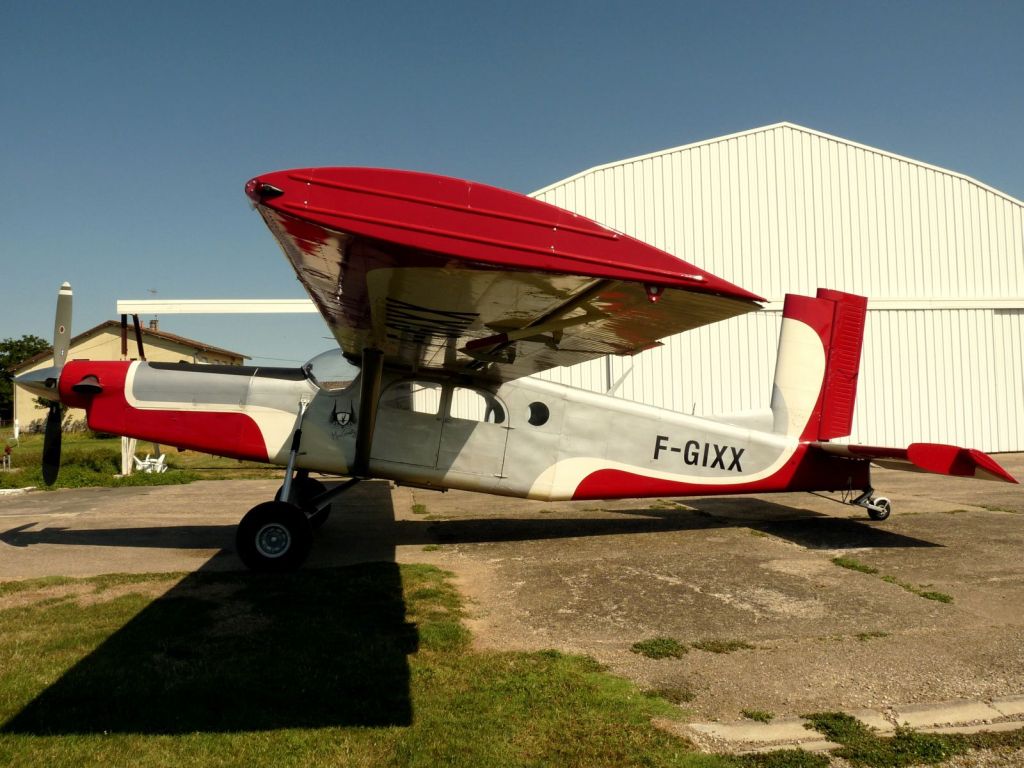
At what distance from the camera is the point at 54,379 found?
287 inches

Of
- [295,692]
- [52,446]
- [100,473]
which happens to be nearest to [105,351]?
[100,473]

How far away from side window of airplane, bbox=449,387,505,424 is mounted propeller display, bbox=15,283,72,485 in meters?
4.23

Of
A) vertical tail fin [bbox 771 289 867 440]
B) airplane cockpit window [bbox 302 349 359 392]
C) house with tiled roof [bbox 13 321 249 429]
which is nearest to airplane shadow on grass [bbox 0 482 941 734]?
vertical tail fin [bbox 771 289 867 440]

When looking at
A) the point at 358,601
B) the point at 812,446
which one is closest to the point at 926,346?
the point at 812,446

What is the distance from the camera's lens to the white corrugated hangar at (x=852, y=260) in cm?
1870

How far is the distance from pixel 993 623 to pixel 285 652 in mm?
5197

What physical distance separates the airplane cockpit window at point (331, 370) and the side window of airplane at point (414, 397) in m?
0.48

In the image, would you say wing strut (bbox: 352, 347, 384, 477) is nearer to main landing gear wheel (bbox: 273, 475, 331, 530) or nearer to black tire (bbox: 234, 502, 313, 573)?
black tire (bbox: 234, 502, 313, 573)

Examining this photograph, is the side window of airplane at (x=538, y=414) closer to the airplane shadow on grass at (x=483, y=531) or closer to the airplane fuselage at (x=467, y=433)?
the airplane fuselage at (x=467, y=433)

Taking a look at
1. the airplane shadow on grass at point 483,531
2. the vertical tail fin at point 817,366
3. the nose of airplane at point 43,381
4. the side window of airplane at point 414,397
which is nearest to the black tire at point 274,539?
the airplane shadow on grass at point 483,531

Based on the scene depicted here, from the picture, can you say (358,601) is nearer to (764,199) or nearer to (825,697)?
(825,697)

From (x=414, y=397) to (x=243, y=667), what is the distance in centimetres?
399

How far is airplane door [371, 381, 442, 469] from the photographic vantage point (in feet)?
25.4

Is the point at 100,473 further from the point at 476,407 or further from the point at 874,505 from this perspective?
the point at 874,505
